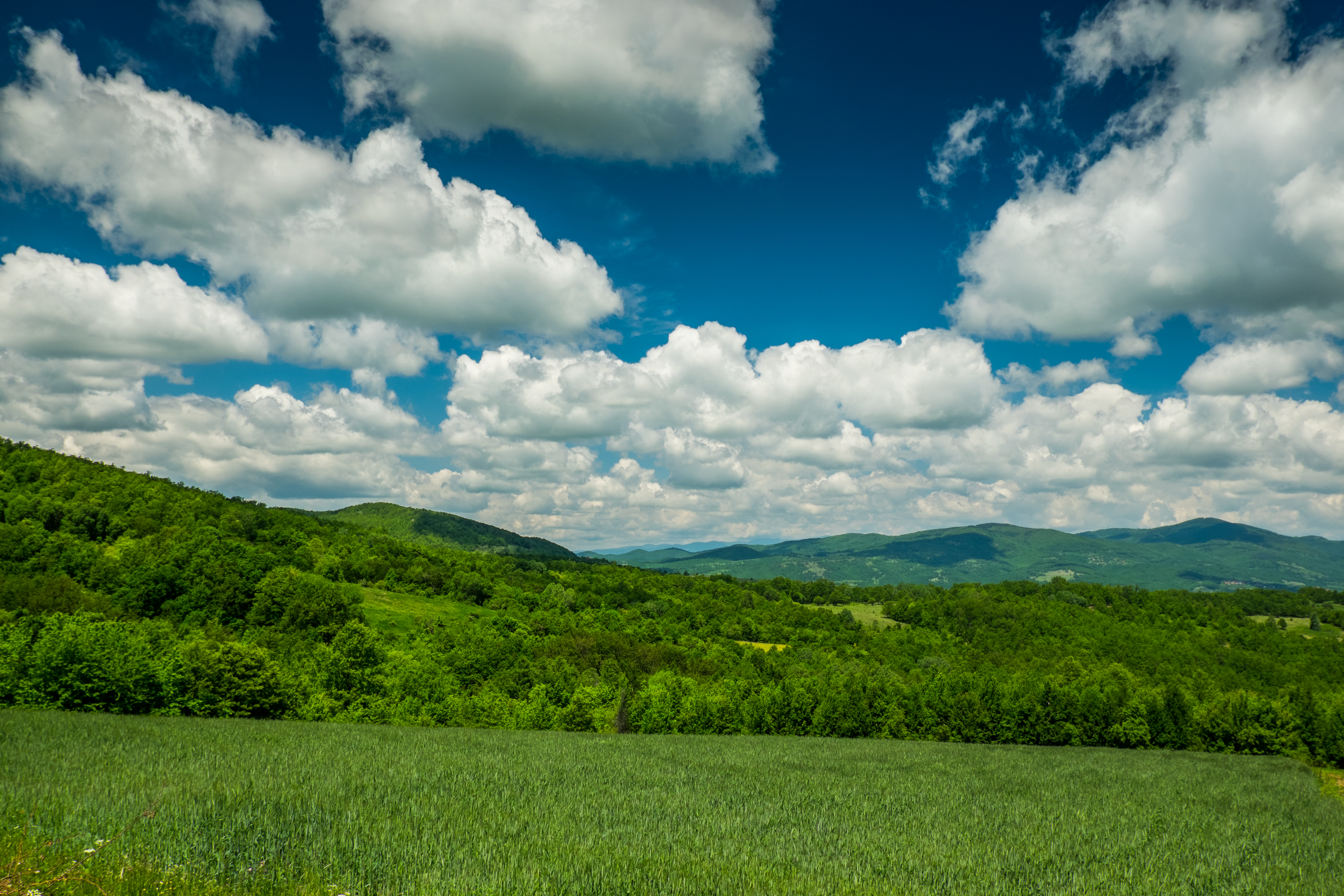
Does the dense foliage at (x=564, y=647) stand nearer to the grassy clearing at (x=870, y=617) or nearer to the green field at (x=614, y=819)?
the grassy clearing at (x=870, y=617)

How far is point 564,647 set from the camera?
10662 cm

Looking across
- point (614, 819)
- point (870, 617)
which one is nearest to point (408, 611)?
point (614, 819)

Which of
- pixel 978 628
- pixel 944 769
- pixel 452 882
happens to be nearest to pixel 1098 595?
pixel 978 628

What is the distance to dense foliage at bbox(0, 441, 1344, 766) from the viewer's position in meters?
56.8

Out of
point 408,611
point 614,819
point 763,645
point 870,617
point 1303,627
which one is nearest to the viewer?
point 614,819

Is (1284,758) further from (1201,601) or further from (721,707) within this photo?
(1201,601)

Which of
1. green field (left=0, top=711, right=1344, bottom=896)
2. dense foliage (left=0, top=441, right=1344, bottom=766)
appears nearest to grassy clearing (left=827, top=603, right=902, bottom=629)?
dense foliage (left=0, top=441, right=1344, bottom=766)

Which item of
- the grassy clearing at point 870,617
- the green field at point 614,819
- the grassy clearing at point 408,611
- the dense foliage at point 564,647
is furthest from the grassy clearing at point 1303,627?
the grassy clearing at point 408,611

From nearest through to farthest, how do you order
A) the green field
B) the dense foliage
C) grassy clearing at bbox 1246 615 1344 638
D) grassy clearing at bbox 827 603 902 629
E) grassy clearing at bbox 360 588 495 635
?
1. the green field
2. the dense foliage
3. grassy clearing at bbox 360 588 495 635
4. grassy clearing at bbox 1246 615 1344 638
5. grassy clearing at bbox 827 603 902 629

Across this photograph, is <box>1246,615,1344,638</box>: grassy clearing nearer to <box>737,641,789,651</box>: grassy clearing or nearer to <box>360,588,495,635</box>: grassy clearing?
<box>737,641,789,651</box>: grassy clearing

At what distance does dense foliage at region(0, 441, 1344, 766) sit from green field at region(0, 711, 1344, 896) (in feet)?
98.2

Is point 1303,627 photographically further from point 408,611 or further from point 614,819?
point 408,611

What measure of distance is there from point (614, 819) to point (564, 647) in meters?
94.1

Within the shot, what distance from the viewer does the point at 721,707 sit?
233 ft
